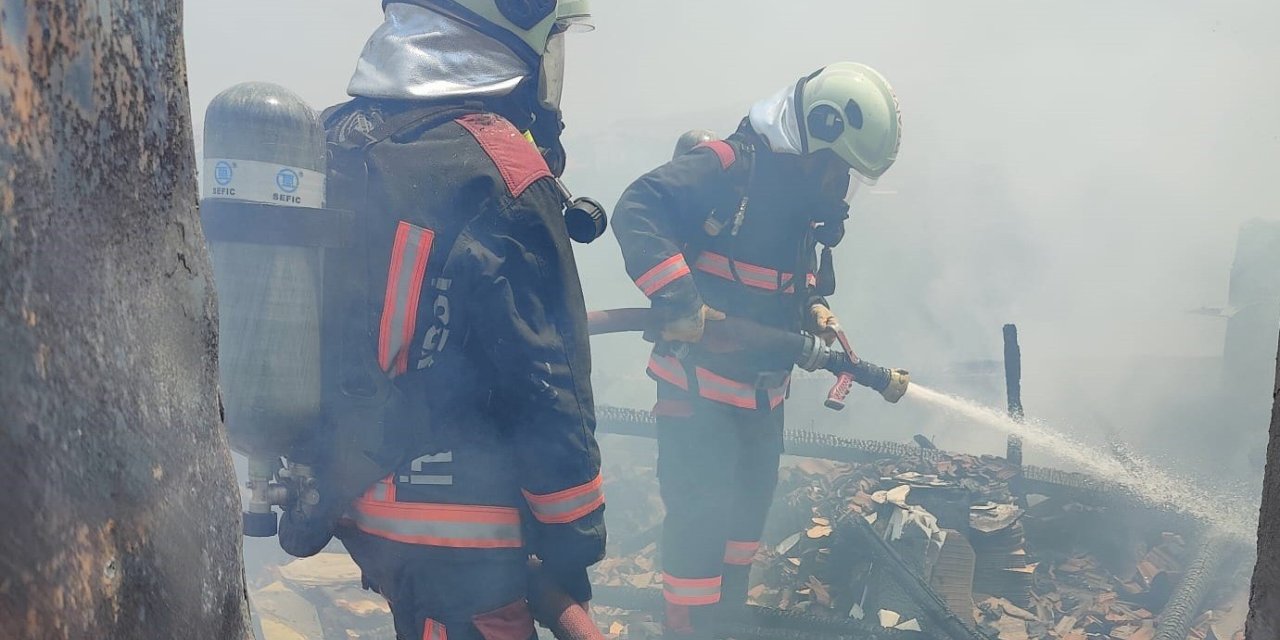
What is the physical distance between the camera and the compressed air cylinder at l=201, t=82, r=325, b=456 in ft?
6.16

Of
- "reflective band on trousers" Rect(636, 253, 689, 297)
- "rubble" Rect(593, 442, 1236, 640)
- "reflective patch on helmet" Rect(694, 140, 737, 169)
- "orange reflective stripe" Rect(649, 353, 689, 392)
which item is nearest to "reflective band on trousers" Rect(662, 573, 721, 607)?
"rubble" Rect(593, 442, 1236, 640)

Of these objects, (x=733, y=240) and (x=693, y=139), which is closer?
(x=733, y=240)

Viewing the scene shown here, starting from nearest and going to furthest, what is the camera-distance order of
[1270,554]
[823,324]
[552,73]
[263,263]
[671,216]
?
[1270,554] → [263,263] → [552,73] → [671,216] → [823,324]

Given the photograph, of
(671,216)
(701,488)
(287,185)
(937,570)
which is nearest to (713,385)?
(701,488)

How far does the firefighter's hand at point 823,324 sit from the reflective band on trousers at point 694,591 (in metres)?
1.52

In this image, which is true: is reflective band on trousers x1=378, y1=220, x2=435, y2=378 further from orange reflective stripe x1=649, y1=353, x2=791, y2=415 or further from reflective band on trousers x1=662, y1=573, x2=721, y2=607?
reflective band on trousers x1=662, y1=573, x2=721, y2=607

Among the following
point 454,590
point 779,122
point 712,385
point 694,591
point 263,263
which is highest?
point 779,122

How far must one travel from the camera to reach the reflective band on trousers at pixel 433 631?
2.23 metres

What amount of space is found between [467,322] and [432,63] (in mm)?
676

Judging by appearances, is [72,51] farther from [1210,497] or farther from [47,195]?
[1210,497]

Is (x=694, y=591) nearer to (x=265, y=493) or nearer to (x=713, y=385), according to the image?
(x=713, y=385)

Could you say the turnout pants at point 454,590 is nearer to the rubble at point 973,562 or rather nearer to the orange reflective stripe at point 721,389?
the orange reflective stripe at point 721,389

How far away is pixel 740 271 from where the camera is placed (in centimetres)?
449

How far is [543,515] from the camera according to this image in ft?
7.12
